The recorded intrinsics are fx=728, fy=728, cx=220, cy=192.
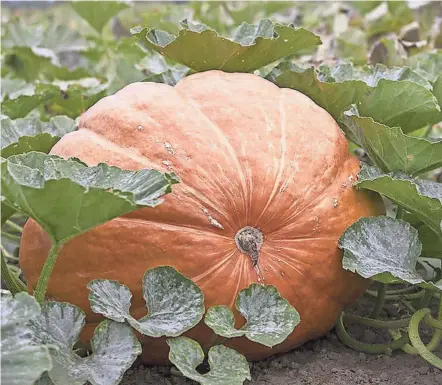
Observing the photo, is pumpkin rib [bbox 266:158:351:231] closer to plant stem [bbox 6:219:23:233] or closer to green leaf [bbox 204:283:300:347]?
green leaf [bbox 204:283:300:347]

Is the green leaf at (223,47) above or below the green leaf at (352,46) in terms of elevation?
above


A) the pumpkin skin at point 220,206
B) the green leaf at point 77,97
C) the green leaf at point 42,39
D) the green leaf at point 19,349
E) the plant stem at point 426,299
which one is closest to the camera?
the green leaf at point 19,349

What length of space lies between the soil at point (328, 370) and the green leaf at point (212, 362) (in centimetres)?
17

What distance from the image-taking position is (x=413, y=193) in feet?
4.29

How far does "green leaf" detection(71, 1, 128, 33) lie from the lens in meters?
2.80

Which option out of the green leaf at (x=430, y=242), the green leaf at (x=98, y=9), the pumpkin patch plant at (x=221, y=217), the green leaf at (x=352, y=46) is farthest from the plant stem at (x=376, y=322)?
the green leaf at (x=98, y=9)

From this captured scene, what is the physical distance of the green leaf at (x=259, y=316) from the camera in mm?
1179

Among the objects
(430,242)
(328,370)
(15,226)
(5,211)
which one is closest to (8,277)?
(5,211)

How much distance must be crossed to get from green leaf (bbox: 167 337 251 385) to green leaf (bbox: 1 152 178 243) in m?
0.24

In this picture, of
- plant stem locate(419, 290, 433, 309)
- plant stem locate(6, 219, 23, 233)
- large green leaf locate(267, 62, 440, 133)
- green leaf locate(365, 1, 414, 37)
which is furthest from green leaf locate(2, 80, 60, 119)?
green leaf locate(365, 1, 414, 37)

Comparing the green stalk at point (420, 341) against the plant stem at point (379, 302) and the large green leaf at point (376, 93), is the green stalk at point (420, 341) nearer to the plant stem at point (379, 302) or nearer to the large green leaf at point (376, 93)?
the plant stem at point (379, 302)

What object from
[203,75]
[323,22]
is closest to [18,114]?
[203,75]

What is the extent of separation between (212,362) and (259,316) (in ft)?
0.38

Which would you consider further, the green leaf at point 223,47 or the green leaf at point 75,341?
the green leaf at point 223,47
